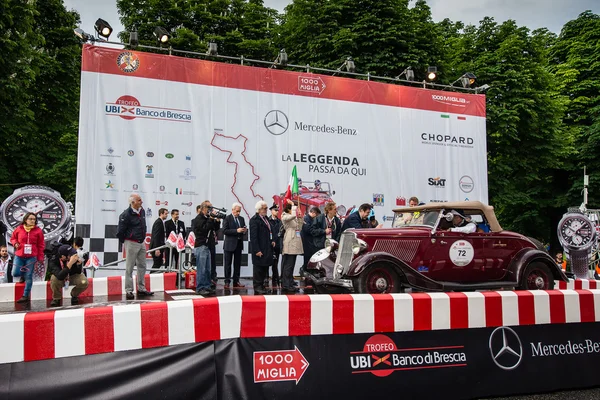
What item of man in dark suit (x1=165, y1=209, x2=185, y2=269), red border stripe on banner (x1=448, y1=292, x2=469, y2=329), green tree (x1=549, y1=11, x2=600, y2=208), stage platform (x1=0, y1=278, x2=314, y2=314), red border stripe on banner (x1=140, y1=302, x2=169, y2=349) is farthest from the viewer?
green tree (x1=549, y1=11, x2=600, y2=208)

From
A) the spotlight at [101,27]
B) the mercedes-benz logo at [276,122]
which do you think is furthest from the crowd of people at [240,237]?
the spotlight at [101,27]

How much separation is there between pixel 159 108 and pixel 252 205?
116 inches

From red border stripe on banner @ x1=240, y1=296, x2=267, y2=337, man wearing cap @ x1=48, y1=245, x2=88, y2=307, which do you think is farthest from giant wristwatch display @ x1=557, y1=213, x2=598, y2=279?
man wearing cap @ x1=48, y1=245, x2=88, y2=307

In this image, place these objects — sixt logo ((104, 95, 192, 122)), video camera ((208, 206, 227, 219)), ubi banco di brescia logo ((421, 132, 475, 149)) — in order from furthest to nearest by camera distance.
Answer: ubi banco di brescia logo ((421, 132, 475, 149))
sixt logo ((104, 95, 192, 122))
video camera ((208, 206, 227, 219))

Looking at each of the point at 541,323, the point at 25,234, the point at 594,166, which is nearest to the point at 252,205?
the point at 25,234

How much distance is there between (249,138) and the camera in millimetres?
10914

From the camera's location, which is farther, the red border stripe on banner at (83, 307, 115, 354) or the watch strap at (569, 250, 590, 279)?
the watch strap at (569, 250, 590, 279)

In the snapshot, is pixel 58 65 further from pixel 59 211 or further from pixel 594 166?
pixel 594 166

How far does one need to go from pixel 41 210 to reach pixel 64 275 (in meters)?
2.58

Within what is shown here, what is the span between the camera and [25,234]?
24.3 ft

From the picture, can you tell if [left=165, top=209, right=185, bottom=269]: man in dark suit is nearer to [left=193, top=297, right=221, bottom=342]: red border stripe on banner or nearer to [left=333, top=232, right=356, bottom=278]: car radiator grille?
[left=333, top=232, right=356, bottom=278]: car radiator grille

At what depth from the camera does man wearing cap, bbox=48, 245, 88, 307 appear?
22.6ft

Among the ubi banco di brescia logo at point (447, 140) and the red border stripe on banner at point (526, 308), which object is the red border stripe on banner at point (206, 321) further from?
the ubi banco di brescia logo at point (447, 140)

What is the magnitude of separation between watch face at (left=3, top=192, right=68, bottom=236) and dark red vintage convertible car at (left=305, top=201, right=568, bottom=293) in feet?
16.3
